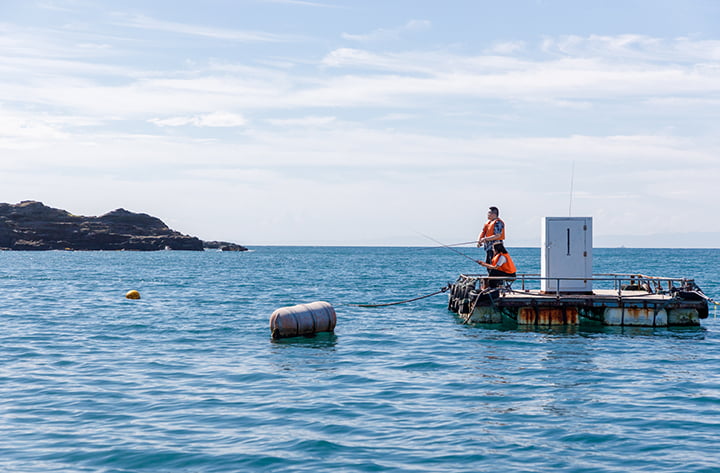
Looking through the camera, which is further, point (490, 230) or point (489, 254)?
point (489, 254)

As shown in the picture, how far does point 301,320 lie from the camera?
22969 mm

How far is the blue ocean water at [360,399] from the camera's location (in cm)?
1084

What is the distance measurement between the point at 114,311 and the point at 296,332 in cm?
1424

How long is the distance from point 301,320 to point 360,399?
868 cm

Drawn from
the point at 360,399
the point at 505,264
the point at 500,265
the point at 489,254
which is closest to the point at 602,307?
the point at 505,264

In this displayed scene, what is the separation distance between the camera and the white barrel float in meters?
22.6

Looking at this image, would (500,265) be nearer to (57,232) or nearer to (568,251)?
(568,251)

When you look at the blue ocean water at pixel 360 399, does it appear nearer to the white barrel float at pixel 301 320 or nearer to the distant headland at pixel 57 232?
the white barrel float at pixel 301 320

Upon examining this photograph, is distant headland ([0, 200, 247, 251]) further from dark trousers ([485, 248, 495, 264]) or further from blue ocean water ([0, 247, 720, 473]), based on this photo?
dark trousers ([485, 248, 495, 264])

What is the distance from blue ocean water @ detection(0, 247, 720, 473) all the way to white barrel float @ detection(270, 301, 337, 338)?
0.47 metres

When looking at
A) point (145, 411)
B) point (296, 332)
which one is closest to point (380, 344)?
point (296, 332)

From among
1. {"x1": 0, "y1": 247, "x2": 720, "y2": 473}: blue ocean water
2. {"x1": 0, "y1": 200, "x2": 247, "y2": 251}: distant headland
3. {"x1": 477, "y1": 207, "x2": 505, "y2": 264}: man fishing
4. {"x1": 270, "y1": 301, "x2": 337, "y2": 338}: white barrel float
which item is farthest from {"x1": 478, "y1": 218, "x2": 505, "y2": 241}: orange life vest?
{"x1": 0, "y1": 200, "x2": 247, "y2": 251}: distant headland

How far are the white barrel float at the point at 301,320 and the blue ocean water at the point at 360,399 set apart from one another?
466 mm

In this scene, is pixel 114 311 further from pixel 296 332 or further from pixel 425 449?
pixel 425 449
